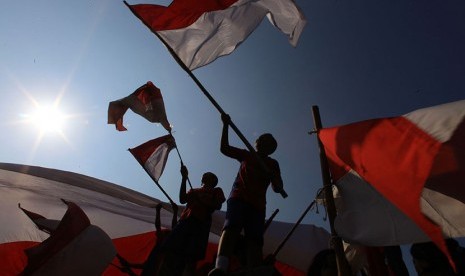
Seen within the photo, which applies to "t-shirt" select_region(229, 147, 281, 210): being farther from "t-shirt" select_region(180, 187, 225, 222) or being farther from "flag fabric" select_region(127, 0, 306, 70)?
"flag fabric" select_region(127, 0, 306, 70)

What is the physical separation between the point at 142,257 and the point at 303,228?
3.16 meters

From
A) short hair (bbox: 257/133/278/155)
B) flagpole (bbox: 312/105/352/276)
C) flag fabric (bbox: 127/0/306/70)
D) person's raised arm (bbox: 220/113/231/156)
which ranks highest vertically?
flag fabric (bbox: 127/0/306/70)

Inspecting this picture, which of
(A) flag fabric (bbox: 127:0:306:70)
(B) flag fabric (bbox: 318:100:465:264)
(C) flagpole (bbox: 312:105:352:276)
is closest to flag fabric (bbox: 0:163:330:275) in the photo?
(A) flag fabric (bbox: 127:0:306:70)

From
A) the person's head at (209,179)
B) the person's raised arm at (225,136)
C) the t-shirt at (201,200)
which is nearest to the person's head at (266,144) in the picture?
the person's raised arm at (225,136)

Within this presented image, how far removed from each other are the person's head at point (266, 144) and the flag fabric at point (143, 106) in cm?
189

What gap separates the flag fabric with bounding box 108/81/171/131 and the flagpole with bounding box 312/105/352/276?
2290mm

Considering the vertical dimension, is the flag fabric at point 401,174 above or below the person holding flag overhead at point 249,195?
below

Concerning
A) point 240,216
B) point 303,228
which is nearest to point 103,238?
point 240,216

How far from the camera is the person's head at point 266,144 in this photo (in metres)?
4.11

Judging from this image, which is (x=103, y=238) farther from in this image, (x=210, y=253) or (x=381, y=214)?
(x=210, y=253)

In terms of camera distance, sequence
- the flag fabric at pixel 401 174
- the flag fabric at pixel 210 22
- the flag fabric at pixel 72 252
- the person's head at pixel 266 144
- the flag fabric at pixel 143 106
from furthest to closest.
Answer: the flag fabric at pixel 143 106
the flag fabric at pixel 210 22
the person's head at pixel 266 144
the flag fabric at pixel 72 252
the flag fabric at pixel 401 174

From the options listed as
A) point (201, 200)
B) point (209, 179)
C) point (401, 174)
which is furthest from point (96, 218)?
point (401, 174)

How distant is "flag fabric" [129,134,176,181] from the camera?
5.86 metres

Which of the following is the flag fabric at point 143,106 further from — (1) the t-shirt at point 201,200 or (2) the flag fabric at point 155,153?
(1) the t-shirt at point 201,200
